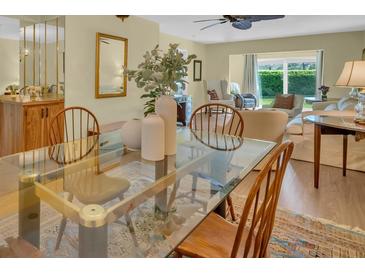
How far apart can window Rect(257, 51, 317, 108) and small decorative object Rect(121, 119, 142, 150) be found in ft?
27.2

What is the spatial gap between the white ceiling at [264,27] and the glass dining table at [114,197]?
3927 millimetres

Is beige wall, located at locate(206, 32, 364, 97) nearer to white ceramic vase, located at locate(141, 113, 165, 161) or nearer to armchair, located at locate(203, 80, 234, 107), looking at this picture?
armchair, located at locate(203, 80, 234, 107)

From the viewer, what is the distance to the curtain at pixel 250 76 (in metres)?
9.70

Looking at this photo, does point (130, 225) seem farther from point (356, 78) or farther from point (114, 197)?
point (356, 78)

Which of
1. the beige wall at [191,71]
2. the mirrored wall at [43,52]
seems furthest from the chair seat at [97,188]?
the beige wall at [191,71]

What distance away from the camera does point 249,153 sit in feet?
6.51

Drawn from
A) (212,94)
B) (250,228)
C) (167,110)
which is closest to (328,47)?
(212,94)

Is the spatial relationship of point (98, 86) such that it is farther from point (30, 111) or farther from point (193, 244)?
point (193, 244)

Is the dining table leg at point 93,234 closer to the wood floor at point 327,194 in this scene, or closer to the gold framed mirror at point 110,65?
the wood floor at point 327,194

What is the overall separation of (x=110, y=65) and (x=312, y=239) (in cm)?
352

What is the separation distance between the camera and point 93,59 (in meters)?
4.17

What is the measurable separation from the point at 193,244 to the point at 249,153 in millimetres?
882

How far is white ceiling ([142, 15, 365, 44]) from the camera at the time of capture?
18.0ft
